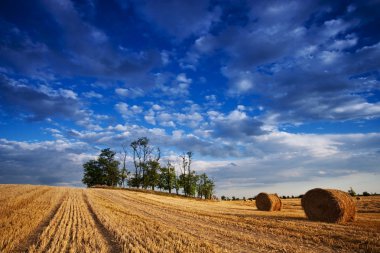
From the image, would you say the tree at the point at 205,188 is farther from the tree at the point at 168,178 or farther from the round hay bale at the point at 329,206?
the round hay bale at the point at 329,206

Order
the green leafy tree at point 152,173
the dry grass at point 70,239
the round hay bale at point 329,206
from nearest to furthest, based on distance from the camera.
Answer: the dry grass at point 70,239
the round hay bale at point 329,206
the green leafy tree at point 152,173

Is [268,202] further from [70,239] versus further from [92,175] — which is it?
[92,175]

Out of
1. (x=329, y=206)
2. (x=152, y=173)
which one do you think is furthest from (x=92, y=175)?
(x=329, y=206)

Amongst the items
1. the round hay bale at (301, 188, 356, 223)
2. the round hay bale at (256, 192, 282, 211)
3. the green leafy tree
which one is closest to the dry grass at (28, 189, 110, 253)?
the round hay bale at (301, 188, 356, 223)

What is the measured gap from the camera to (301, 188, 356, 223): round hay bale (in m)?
17.1

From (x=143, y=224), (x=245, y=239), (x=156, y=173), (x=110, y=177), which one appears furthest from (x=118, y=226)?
(x=110, y=177)

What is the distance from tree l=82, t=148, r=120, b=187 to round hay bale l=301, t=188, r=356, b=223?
70.4 metres

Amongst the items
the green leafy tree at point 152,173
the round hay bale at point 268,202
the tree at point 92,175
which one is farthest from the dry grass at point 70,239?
the tree at point 92,175

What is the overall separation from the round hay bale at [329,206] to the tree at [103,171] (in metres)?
70.4

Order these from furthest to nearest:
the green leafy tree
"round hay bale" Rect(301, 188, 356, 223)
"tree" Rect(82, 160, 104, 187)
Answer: "tree" Rect(82, 160, 104, 187)
the green leafy tree
"round hay bale" Rect(301, 188, 356, 223)

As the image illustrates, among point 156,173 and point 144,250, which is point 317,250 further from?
point 156,173

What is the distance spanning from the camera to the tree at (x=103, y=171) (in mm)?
84562

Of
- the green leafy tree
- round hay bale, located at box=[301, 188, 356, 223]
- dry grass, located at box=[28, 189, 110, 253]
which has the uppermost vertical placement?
the green leafy tree

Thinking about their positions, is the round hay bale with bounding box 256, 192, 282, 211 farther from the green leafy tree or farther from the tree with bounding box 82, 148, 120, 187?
the tree with bounding box 82, 148, 120, 187
